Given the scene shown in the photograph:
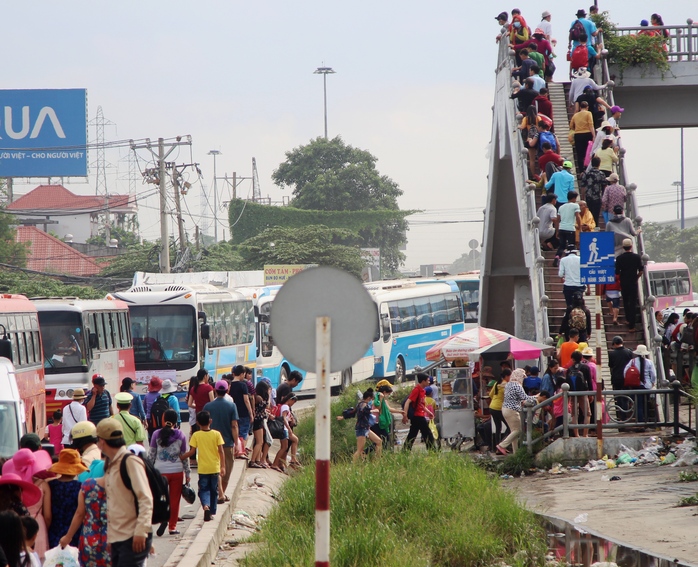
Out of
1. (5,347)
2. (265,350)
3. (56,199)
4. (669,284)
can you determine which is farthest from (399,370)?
(56,199)

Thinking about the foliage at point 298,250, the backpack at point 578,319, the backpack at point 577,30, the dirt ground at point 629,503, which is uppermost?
the backpack at point 577,30

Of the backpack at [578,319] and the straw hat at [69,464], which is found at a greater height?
the backpack at [578,319]

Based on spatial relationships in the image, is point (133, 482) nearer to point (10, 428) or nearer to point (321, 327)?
point (321, 327)

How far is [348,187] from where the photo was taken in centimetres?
8344

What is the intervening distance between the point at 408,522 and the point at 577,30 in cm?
1703

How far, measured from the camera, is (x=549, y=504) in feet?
41.5

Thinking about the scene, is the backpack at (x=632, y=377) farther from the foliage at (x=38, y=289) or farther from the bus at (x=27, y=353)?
the foliage at (x=38, y=289)

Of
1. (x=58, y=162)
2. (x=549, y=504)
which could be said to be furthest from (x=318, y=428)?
(x=58, y=162)

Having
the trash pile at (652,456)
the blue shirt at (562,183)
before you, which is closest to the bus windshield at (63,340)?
the blue shirt at (562,183)

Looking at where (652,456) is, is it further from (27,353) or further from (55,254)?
(55,254)

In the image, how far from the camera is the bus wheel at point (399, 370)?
117ft

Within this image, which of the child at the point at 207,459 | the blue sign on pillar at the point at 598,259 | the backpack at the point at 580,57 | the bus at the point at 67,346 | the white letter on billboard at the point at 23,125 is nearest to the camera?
the child at the point at 207,459

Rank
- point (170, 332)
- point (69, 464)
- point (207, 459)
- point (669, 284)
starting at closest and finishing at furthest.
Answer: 1. point (69, 464)
2. point (207, 459)
3. point (170, 332)
4. point (669, 284)

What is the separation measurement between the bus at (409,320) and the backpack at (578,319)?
52.9 ft
